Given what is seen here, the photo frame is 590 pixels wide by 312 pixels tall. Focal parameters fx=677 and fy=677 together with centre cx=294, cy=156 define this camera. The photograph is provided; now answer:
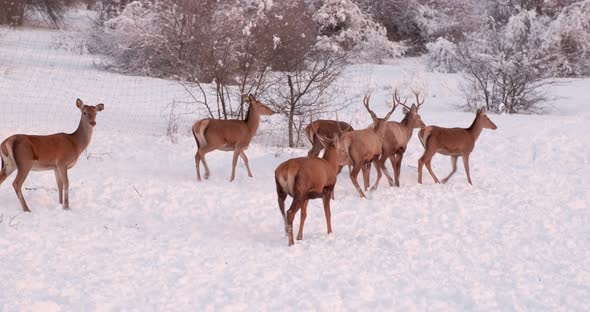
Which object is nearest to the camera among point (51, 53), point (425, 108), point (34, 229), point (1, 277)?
point (1, 277)

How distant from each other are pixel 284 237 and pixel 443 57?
18.3 metres

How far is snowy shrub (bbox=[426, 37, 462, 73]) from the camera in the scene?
24.5 metres

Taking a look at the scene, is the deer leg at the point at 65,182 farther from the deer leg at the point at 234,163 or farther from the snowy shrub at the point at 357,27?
the snowy shrub at the point at 357,27

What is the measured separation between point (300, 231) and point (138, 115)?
10.1m

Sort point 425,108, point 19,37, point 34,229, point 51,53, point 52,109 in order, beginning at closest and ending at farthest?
1. point 34,229
2. point 52,109
3. point 425,108
4. point 51,53
5. point 19,37

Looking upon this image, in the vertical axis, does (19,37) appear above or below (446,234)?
above

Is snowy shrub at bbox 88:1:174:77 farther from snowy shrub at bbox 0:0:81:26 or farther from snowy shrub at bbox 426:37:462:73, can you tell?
snowy shrub at bbox 426:37:462:73

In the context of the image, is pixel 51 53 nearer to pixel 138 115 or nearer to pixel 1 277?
pixel 138 115

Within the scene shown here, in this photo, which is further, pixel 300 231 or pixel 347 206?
pixel 347 206

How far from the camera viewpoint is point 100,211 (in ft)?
29.4

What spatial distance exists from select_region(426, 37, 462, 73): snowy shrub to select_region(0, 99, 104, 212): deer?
57.9ft

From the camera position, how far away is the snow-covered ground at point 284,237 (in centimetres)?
607

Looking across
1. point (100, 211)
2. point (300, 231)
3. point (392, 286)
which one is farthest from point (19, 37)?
point (392, 286)

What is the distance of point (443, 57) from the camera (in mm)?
24875
